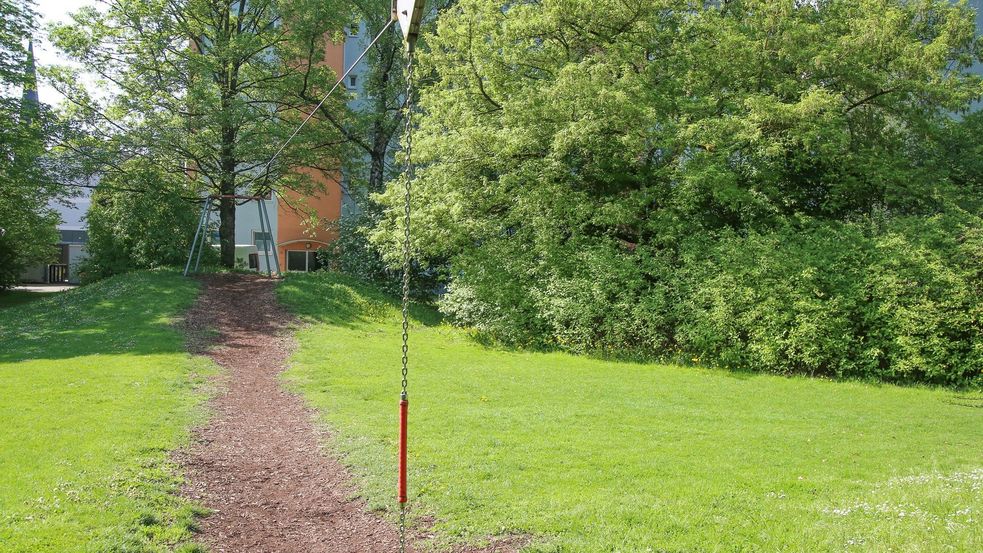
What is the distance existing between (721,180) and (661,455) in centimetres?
886

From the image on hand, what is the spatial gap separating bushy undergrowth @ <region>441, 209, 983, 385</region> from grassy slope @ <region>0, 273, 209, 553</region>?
357 inches

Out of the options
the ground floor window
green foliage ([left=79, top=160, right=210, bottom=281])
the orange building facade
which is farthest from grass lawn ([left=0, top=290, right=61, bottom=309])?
the ground floor window

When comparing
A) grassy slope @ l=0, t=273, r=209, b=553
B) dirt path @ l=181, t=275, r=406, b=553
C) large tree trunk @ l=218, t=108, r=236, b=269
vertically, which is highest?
large tree trunk @ l=218, t=108, r=236, b=269

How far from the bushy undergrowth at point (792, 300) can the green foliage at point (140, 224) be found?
52.5 feet

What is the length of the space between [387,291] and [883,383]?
16.2 metres

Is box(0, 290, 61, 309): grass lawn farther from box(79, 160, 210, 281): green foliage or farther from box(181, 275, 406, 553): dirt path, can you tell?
box(181, 275, 406, 553): dirt path

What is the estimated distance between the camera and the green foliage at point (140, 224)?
25047 millimetres

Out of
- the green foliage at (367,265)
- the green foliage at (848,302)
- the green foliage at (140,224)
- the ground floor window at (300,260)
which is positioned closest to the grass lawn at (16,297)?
the green foliage at (140,224)

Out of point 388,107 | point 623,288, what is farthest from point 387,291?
point 623,288

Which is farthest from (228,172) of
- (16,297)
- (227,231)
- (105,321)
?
(16,297)

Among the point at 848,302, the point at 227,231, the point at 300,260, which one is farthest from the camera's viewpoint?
the point at 300,260

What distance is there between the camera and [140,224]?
85.3 ft

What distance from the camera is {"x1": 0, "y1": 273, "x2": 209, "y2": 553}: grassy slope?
5.53m

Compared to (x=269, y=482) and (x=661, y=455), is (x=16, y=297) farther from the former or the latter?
(x=661, y=455)
